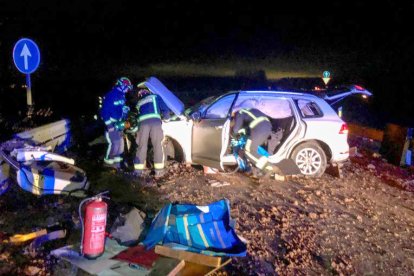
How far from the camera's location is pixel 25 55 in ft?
26.5

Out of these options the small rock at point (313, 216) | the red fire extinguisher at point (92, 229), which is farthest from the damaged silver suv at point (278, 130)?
the red fire extinguisher at point (92, 229)

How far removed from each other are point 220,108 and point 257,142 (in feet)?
3.38

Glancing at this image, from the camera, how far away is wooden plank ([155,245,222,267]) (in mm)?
4059

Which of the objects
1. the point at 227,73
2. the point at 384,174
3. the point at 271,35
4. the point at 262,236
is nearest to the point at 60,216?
the point at 262,236

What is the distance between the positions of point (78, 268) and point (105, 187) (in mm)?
2599

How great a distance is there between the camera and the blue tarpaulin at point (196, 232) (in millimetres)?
4367

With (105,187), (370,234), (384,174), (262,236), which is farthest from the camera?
(384,174)

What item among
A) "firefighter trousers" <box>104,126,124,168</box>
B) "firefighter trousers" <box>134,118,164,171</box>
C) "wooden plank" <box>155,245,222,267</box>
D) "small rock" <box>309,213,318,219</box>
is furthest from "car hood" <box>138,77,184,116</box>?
"wooden plank" <box>155,245,222,267</box>

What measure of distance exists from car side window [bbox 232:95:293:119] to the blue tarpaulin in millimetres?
2990

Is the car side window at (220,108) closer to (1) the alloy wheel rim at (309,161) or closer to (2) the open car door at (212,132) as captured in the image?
(2) the open car door at (212,132)

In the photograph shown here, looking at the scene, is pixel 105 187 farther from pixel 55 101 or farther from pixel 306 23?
pixel 306 23

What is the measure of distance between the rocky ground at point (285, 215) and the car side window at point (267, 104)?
1.30 meters

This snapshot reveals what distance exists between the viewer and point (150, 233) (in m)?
4.57

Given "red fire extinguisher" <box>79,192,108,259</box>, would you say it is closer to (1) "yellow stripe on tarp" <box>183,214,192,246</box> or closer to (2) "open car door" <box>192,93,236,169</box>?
(1) "yellow stripe on tarp" <box>183,214,192,246</box>
